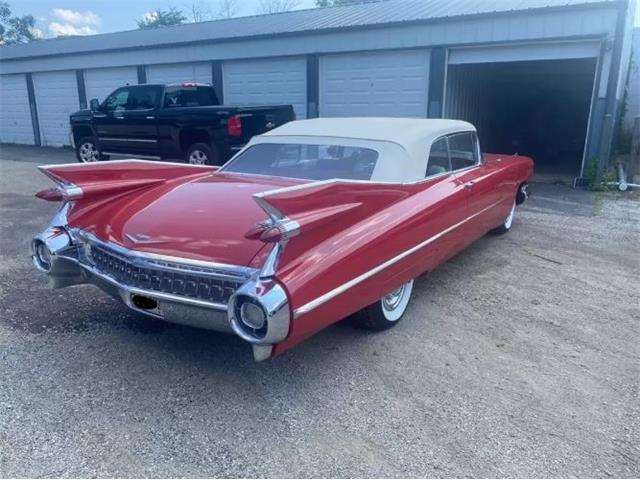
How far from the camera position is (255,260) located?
2.79 metres

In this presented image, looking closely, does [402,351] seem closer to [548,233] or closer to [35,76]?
[548,233]

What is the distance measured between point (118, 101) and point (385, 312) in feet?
31.5

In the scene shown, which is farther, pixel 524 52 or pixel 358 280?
pixel 524 52

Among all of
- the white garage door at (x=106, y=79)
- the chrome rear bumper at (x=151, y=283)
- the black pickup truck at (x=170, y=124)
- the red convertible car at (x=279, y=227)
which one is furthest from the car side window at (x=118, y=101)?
the chrome rear bumper at (x=151, y=283)

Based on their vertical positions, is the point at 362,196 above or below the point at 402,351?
above

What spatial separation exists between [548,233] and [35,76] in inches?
718

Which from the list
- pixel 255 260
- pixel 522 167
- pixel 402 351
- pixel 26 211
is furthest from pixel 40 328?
pixel 522 167

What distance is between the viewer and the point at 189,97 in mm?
10984

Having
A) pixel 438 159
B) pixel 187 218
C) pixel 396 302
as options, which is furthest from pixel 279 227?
pixel 438 159

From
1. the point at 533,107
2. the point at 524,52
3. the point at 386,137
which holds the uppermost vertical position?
the point at 524,52

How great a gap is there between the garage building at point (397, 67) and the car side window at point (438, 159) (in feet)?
20.0

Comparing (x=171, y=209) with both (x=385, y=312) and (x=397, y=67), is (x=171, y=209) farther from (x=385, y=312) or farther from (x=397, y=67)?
(x=397, y=67)

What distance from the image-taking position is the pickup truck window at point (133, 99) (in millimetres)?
10609

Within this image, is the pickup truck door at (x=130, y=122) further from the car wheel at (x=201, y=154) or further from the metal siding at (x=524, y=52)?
the metal siding at (x=524, y=52)
